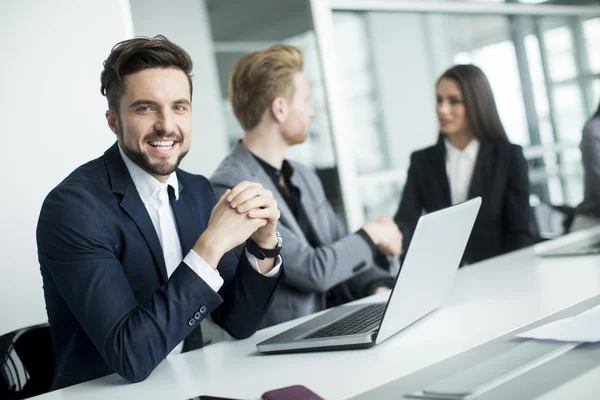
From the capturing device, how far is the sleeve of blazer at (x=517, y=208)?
3428 millimetres

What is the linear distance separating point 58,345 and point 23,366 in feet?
0.65

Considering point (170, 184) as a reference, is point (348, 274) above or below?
below

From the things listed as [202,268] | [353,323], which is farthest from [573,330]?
[202,268]

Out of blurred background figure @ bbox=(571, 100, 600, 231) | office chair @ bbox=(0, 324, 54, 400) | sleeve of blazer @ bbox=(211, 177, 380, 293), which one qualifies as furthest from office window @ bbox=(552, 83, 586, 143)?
office chair @ bbox=(0, 324, 54, 400)

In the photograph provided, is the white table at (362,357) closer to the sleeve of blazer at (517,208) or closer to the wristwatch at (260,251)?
the wristwatch at (260,251)

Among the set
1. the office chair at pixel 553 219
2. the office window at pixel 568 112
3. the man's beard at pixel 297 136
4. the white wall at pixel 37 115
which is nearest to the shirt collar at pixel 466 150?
the office chair at pixel 553 219

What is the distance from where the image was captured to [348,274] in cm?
263

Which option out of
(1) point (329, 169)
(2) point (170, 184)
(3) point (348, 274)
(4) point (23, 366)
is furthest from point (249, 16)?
(4) point (23, 366)

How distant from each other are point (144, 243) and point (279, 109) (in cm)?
124

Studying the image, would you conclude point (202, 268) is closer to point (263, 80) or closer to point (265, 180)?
point (265, 180)

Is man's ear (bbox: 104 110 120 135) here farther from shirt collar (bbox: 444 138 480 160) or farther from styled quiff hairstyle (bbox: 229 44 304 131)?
shirt collar (bbox: 444 138 480 160)

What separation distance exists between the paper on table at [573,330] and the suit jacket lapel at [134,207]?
916 millimetres

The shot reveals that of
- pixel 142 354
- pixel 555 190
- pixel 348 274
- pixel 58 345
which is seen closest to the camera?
pixel 142 354

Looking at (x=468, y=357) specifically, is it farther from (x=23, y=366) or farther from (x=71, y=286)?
(x=23, y=366)
